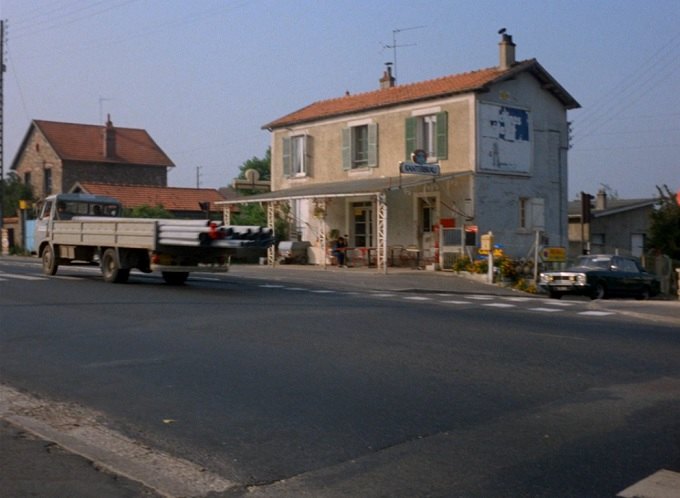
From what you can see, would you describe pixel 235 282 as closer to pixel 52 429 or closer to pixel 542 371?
pixel 542 371

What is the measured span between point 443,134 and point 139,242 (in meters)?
13.4

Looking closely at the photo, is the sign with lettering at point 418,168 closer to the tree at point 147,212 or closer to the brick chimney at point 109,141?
the tree at point 147,212

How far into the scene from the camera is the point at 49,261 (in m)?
24.4

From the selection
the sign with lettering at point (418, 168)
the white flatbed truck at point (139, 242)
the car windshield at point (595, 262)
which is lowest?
the car windshield at point (595, 262)

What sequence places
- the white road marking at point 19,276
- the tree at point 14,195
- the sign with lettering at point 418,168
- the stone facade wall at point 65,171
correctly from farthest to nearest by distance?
the stone facade wall at point 65,171 → the tree at point 14,195 → the sign with lettering at point 418,168 → the white road marking at point 19,276

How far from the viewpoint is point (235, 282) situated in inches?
942

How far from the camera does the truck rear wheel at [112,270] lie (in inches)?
844

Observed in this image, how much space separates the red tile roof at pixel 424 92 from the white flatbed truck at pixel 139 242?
12.4m

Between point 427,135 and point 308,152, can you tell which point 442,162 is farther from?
point 308,152

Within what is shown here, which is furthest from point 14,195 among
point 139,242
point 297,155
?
point 139,242

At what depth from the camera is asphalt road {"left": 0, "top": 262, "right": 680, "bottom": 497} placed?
6445mm

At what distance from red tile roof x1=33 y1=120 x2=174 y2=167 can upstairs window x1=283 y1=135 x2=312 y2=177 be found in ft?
82.8

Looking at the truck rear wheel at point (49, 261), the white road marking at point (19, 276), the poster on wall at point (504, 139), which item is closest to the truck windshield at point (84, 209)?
the truck rear wheel at point (49, 261)

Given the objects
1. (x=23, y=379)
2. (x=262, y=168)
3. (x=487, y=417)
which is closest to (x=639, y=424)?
(x=487, y=417)
